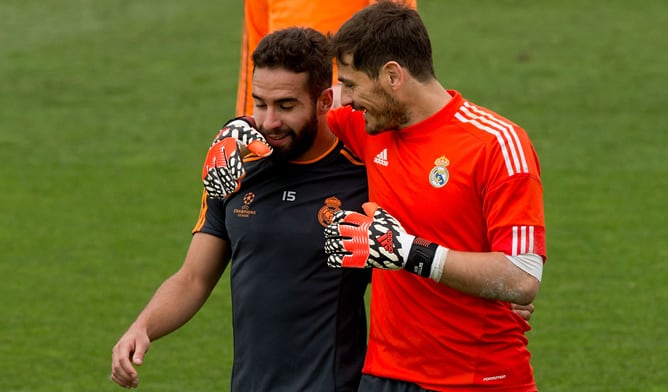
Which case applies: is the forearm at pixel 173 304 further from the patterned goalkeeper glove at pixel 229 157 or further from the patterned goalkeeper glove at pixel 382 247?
the patterned goalkeeper glove at pixel 382 247

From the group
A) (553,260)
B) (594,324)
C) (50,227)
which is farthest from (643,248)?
(50,227)

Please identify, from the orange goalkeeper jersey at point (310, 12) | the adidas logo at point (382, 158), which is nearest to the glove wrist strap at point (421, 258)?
the adidas logo at point (382, 158)

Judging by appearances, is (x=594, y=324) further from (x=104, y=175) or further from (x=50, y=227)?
(x=104, y=175)

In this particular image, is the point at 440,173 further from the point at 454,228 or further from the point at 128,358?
the point at 128,358

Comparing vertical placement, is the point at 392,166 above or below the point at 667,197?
above

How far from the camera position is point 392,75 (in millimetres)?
4293

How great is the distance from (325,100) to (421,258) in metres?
0.86

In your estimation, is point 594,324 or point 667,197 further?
point 667,197

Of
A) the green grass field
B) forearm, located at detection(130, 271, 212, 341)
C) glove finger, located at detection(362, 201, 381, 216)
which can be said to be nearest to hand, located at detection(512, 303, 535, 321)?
glove finger, located at detection(362, 201, 381, 216)

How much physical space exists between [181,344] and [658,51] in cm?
1018

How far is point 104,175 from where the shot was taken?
12.7 metres

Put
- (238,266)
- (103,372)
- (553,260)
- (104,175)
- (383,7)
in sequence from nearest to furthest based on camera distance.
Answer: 1. (383,7)
2. (238,266)
3. (103,372)
4. (553,260)
5. (104,175)

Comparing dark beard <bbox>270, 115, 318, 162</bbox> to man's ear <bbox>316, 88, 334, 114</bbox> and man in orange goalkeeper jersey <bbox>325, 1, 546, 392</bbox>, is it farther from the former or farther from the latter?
man in orange goalkeeper jersey <bbox>325, 1, 546, 392</bbox>

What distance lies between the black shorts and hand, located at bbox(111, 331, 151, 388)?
0.76 metres
